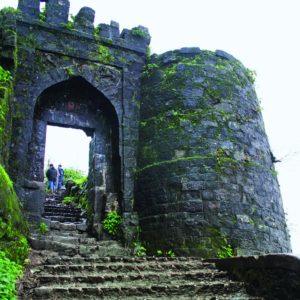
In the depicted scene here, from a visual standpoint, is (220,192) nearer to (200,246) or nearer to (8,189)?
(200,246)

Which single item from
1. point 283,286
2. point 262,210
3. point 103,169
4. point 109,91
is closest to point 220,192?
point 262,210

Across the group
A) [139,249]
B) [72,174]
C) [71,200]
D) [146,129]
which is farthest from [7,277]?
[72,174]

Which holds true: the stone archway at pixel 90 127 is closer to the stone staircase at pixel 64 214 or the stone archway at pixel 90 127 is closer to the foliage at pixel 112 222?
the foliage at pixel 112 222

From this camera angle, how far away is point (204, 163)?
8.14m

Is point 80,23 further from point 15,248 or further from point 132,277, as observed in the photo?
point 132,277

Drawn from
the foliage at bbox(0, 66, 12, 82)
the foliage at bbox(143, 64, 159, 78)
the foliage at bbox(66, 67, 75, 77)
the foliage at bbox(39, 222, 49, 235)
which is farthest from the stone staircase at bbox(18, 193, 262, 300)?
the foliage at bbox(143, 64, 159, 78)

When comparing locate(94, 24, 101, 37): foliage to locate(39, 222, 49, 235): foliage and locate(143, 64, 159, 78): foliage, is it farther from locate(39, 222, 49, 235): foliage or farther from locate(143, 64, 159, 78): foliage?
locate(39, 222, 49, 235): foliage

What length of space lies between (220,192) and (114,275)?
3957mm

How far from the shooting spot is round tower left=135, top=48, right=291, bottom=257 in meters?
7.59

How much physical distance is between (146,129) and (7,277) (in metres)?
5.95

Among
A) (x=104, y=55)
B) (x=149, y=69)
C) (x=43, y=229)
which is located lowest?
(x=43, y=229)

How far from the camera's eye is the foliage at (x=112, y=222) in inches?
327

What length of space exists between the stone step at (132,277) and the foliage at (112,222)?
369 centimetres

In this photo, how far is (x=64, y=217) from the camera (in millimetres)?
9484
